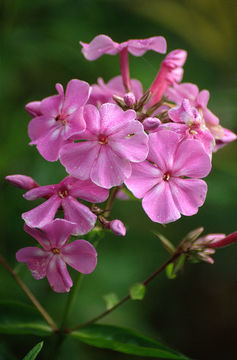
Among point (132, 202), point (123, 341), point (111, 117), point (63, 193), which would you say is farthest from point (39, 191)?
point (132, 202)

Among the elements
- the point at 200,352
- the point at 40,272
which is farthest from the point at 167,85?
the point at 200,352

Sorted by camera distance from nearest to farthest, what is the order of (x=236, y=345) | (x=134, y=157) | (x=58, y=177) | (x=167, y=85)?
(x=134, y=157) < (x=167, y=85) < (x=58, y=177) < (x=236, y=345)

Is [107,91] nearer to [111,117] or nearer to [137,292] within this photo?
[111,117]

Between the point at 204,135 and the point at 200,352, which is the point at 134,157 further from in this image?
the point at 200,352

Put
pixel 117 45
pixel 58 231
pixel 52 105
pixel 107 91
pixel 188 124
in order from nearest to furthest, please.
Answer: pixel 58 231 < pixel 188 124 < pixel 52 105 < pixel 117 45 < pixel 107 91

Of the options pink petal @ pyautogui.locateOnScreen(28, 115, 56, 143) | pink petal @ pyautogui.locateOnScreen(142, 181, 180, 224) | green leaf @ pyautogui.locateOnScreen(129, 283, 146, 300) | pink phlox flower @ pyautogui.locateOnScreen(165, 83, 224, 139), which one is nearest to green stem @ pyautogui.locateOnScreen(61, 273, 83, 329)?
green leaf @ pyautogui.locateOnScreen(129, 283, 146, 300)

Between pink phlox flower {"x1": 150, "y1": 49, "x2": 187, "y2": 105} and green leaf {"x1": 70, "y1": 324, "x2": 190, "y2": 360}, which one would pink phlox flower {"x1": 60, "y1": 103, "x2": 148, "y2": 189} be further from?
green leaf {"x1": 70, "y1": 324, "x2": 190, "y2": 360}
